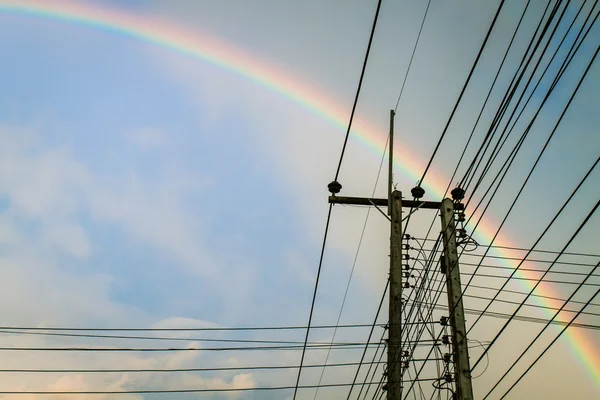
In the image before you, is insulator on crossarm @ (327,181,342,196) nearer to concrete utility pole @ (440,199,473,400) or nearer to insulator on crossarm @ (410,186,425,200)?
insulator on crossarm @ (410,186,425,200)

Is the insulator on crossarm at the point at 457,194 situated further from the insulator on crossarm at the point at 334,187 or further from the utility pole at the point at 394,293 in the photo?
the insulator on crossarm at the point at 334,187

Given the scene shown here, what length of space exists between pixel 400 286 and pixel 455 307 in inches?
50.5

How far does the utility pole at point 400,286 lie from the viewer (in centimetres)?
701

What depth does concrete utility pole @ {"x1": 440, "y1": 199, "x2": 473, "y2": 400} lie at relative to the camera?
22.4ft

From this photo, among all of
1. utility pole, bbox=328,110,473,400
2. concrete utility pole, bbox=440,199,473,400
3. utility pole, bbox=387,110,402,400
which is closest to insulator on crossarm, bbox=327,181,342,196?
utility pole, bbox=328,110,473,400

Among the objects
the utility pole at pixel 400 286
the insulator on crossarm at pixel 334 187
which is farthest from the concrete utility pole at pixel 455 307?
the insulator on crossarm at pixel 334 187

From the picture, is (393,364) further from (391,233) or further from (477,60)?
(477,60)

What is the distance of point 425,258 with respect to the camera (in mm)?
10320

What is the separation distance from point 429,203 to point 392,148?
1414mm

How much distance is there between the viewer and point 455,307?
7488 millimetres

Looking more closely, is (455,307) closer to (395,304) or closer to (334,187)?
(395,304)

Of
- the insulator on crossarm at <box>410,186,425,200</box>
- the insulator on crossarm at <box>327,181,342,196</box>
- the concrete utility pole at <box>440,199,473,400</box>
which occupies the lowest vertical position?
the concrete utility pole at <box>440,199,473,400</box>

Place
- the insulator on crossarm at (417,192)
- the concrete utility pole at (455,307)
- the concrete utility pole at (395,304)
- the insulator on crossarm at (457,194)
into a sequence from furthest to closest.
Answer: the insulator on crossarm at (417,192) → the insulator on crossarm at (457,194) → the concrete utility pole at (395,304) → the concrete utility pole at (455,307)

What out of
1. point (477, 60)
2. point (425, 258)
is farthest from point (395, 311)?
point (477, 60)
